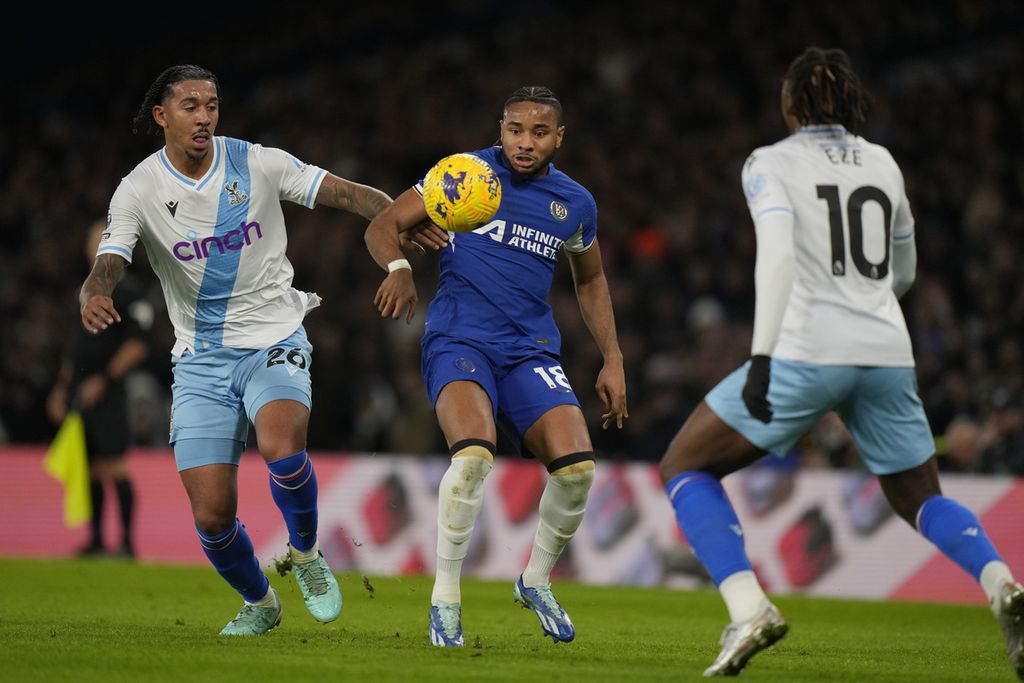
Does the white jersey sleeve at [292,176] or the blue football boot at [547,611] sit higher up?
the white jersey sleeve at [292,176]

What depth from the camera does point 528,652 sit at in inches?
253

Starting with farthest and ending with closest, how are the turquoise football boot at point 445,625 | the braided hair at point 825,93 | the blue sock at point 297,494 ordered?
the blue sock at point 297,494 → the turquoise football boot at point 445,625 → the braided hair at point 825,93

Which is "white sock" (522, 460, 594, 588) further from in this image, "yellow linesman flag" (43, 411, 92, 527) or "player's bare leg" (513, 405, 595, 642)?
"yellow linesman flag" (43, 411, 92, 527)

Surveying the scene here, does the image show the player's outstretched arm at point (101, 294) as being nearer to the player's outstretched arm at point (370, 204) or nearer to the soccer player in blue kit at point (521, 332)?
the player's outstretched arm at point (370, 204)

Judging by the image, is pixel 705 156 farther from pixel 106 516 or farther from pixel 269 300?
pixel 269 300

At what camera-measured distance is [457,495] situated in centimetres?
634

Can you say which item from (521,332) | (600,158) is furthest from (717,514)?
(600,158)

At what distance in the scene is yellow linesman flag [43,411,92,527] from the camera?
43.9 ft

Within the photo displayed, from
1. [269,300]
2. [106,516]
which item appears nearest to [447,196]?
[269,300]

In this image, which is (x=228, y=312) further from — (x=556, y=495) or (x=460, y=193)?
(x=556, y=495)

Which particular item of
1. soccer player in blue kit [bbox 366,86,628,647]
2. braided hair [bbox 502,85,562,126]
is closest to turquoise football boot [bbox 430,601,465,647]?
soccer player in blue kit [bbox 366,86,628,647]

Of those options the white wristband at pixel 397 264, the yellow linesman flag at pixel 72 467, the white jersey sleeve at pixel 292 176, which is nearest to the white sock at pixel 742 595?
the white wristband at pixel 397 264

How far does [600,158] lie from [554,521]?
1116 cm

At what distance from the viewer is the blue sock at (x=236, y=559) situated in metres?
6.88
